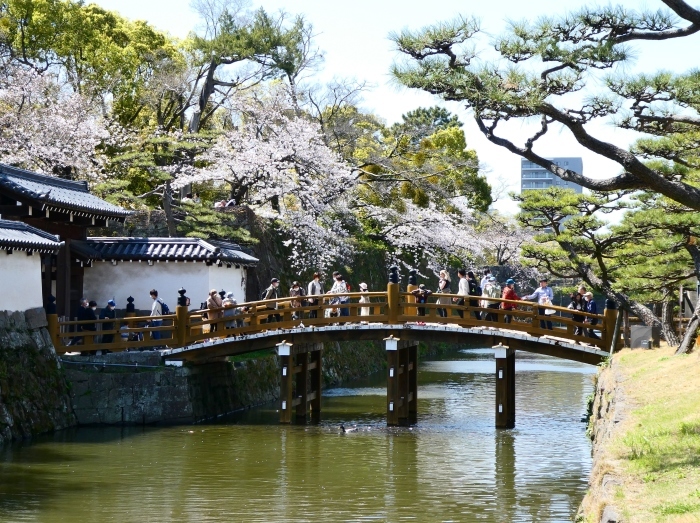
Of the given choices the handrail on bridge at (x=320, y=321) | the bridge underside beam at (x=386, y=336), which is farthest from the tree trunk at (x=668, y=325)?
the bridge underside beam at (x=386, y=336)

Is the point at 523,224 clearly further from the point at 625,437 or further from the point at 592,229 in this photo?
the point at 625,437

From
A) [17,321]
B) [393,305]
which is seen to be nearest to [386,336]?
[393,305]

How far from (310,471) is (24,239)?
821 centimetres

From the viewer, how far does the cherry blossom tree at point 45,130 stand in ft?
105

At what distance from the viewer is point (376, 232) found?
1564 inches

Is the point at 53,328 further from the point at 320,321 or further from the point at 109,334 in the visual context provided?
the point at 320,321

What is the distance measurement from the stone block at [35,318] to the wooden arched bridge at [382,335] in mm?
327

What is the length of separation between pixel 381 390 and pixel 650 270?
36.9 ft

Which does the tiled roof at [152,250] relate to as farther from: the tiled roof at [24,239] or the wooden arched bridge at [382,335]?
the tiled roof at [24,239]

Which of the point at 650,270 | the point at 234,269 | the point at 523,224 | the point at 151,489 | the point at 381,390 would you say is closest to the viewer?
the point at 151,489

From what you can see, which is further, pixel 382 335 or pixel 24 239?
pixel 382 335

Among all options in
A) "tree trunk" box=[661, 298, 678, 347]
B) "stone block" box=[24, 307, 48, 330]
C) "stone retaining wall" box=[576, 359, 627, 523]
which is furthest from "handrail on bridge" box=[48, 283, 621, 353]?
"stone retaining wall" box=[576, 359, 627, 523]

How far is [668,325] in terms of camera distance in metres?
24.9

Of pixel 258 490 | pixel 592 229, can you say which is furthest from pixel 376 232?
pixel 258 490
